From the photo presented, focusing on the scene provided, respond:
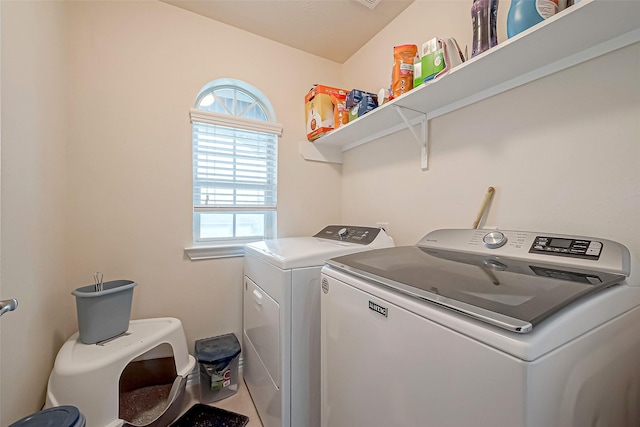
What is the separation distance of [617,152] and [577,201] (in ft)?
0.64

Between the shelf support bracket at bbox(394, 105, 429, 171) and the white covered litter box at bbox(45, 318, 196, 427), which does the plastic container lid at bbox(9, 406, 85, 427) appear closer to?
the white covered litter box at bbox(45, 318, 196, 427)

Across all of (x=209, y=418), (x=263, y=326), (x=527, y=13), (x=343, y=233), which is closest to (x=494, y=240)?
(x=527, y=13)

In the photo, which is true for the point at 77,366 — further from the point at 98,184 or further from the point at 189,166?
the point at 189,166

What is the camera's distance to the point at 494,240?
1042 millimetres

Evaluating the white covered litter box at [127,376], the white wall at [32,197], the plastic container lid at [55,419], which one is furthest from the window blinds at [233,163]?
the plastic container lid at [55,419]

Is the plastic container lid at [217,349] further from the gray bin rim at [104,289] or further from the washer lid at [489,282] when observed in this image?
the washer lid at [489,282]

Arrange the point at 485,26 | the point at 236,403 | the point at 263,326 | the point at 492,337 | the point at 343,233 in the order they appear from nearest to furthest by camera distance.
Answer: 1. the point at 492,337
2. the point at 485,26
3. the point at 263,326
4. the point at 236,403
5. the point at 343,233

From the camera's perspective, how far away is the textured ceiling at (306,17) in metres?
1.73

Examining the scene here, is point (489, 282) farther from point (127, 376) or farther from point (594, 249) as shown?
point (127, 376)

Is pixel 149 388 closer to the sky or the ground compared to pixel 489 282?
closer to the ground

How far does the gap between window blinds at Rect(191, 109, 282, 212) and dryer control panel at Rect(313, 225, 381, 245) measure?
0.55 metres

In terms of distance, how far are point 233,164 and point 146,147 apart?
1.85 ft

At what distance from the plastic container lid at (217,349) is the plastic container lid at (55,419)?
798mm

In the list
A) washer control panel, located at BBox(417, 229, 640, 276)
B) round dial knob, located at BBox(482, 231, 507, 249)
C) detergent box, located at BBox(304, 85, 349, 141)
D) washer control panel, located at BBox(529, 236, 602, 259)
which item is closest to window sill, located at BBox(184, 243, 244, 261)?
detergent box, located at BBox(304, 85, 349, 141)
